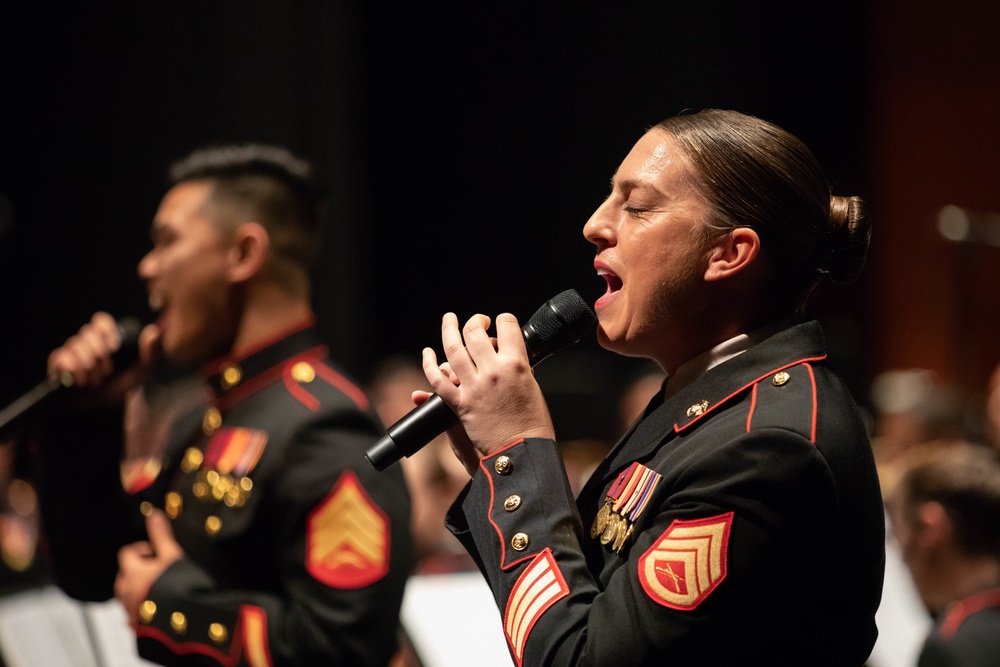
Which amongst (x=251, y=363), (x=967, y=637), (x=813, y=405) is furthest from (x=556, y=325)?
(x=967, y=637)

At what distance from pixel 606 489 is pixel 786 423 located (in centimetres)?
30

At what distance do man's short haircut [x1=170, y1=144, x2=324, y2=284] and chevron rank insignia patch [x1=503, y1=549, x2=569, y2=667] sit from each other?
50.9 inches

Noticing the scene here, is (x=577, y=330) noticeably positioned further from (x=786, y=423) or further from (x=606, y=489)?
(x=786, y=423)

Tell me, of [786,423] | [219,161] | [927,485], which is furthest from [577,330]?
[927,485]

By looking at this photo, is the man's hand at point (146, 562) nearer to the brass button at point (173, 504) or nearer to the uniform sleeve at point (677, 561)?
the brass button at point (173, 504)

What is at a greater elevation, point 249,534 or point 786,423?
point 786,423

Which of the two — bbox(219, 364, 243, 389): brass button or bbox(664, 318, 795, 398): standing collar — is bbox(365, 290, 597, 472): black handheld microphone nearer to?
bbox(664, 318, 795, 398): standing collar

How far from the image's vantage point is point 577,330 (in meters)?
1.49

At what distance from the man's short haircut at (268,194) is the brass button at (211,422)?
318 millimetres

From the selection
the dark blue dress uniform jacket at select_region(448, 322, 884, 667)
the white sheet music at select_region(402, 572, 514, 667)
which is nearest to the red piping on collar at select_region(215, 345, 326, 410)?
the white sheet music at select_region(402, 572, 514, 667)

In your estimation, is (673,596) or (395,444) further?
(395,444)

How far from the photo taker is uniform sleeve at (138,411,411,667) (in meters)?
2.02

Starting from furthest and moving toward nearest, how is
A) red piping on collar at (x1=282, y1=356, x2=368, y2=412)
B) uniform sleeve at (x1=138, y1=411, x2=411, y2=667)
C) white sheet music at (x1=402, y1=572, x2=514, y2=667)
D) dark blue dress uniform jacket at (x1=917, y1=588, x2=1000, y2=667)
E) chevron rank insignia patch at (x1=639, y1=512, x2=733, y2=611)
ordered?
1. white sheet music at (x1=402, y1=572, x2=514, y2=667)
2. dark blue dress uniform jacket at (x1=917, y1=588, x2=1000, y2=667)
3. red piping on collar at (x1=282, y1=356, x2=368, y2=412)
4. uniform sleeve at (x1=138, y1=411, x2=411, y2=667)
5. chevron rank insignia patch at (x1=639, y1=512, x2=733, y2=611)

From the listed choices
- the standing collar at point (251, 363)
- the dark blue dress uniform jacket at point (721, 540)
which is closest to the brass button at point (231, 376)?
the standing collar at point (251, 363)
